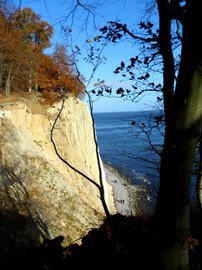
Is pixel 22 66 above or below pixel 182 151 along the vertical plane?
above

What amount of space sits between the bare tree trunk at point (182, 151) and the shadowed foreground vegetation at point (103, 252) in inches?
23.8

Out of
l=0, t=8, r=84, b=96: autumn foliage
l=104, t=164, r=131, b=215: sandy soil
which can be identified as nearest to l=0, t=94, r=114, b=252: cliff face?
l=0, t=8, r=84, b=96: autumn foliage

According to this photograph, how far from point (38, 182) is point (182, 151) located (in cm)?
1388

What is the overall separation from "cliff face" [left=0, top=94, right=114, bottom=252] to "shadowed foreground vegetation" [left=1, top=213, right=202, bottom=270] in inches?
177

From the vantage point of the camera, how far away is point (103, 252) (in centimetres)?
325

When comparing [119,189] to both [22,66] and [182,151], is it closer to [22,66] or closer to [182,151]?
[22,66]

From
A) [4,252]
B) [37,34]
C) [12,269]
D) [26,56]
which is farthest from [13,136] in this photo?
[37,34]

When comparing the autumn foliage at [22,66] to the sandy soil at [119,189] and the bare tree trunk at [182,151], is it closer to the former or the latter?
the sandy soil at [119,189]

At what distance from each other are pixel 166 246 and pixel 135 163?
147 feet

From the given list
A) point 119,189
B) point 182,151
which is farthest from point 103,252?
point 119,189

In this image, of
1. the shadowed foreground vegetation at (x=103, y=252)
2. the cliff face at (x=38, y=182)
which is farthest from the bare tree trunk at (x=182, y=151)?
the cliff face at (x=38, y=182)

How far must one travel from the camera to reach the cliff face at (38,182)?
12.0 m

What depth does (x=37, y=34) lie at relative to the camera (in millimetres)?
34875

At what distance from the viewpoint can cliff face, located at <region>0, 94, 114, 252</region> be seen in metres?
12.0
